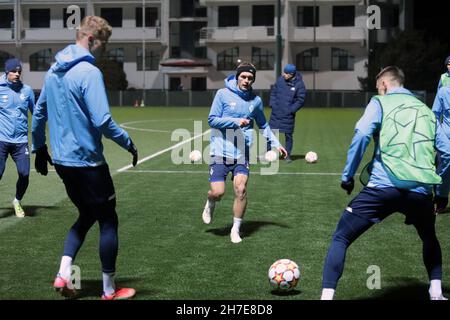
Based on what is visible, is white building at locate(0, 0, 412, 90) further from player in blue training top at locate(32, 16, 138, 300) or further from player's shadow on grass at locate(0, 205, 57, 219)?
player in blue training top at locate(32, 16, 138, 300)

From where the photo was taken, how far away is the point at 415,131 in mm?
6609

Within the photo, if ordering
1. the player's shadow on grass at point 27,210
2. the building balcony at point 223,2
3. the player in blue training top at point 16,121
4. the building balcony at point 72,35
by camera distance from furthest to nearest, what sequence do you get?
the building balcony at point 72,35 < the building balcony at point 223,2 < the player's shadow on grass at point 27,210 < the player in blue training top at point 16,121

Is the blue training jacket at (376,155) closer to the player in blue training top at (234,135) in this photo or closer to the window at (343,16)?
the player in blue training top at (234,135)

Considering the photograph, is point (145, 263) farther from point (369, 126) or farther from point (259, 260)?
point (369, 126)

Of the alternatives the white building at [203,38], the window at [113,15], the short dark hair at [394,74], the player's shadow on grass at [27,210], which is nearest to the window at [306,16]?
the white building at [203,38]

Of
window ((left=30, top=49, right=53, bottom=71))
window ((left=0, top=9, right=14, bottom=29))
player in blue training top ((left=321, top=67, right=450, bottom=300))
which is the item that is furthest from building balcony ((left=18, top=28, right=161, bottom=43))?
player in blue training top ((left=321, top=67, right=450, bottom=300))

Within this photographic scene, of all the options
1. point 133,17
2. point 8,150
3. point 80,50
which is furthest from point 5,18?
point 80,50

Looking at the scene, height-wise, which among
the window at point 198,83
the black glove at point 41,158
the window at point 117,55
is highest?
the window at point 117,55

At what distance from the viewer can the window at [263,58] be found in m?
74.4

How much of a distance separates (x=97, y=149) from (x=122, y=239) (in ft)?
10.9

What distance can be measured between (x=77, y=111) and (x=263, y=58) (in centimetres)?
6867

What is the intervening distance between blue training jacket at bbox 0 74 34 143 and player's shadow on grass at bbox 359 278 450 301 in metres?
6.12

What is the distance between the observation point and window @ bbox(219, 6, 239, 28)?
75438 millimetres

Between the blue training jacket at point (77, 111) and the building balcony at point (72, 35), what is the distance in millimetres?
69264
